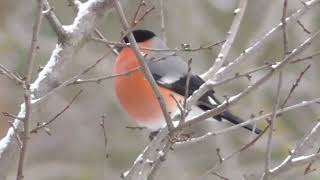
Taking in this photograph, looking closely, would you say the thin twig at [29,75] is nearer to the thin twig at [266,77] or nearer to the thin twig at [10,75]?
the thin twig at [10,75]

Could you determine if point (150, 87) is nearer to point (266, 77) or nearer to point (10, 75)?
point (266, 77)

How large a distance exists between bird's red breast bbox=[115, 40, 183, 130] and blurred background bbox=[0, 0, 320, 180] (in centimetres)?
183

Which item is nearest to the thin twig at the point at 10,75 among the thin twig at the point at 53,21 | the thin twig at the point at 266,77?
the thin twig at the point at 53,21

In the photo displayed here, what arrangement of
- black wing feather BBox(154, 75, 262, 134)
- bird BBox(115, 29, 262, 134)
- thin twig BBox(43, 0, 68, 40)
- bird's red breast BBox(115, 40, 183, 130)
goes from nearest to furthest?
thin twig BBox(43, 0, 68, 40), black wing feather BBox(154, 75, 262, 134), bird BBox(115, 29, 262, 134), bird's red breast BBox(115, 40, 183, 130)

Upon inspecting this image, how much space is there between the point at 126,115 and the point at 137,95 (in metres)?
2.53

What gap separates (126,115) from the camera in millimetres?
6348

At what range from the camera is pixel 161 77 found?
12.2 feet

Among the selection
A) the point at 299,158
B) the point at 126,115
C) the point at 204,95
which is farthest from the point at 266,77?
the point at 126,115

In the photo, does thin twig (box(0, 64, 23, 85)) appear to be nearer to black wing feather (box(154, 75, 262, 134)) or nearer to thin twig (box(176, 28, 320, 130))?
thin twig (box(176, 28, 320, 130))

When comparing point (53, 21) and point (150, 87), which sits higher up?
point (150, 87)

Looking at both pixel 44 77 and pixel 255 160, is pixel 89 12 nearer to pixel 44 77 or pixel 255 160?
pixel 44 77

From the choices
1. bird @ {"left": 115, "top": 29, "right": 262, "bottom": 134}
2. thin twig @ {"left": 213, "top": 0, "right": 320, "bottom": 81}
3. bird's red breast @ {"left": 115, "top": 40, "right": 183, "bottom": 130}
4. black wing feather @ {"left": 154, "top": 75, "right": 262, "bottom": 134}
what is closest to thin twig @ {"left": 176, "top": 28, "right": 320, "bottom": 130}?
thin twig @ {"left": 213, "top": 0, "right": 320, "bottom": 81}

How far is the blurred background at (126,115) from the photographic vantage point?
586cm

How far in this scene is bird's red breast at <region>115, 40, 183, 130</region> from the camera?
380cm
